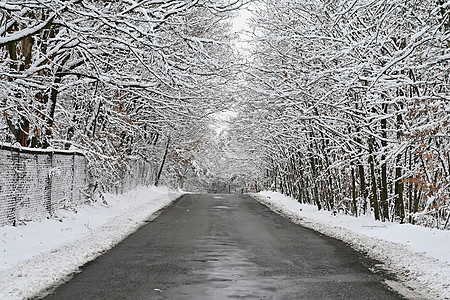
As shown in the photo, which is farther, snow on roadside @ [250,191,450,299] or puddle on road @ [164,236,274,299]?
snow on roadside @ [250,191,450,299]

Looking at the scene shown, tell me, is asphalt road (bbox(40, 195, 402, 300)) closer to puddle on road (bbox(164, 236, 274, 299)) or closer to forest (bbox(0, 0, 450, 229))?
puddle on road (bbox(164, 236, 274, 299))

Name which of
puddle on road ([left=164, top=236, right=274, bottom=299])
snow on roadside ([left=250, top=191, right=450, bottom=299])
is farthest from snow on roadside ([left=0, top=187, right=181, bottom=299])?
snow on roadside ([left=250, top=191, right=450, bottom=299])

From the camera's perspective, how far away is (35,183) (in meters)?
14.5

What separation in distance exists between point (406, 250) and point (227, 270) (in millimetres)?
4245

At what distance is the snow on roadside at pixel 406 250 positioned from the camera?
7.56 meters

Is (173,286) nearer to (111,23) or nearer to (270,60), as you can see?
(111,23)

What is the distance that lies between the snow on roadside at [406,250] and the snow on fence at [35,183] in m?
8.06

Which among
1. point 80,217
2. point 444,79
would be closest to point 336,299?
point 444,79

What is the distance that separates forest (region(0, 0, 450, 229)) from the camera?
1070 cm

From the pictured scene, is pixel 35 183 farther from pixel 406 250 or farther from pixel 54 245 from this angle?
pixel 406 250

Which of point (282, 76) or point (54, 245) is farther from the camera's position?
point (282, 76)

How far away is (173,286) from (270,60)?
1567 cm

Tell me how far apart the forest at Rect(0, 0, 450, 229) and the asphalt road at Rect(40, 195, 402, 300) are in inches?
134

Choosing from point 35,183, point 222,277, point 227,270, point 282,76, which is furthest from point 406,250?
point 282,76
